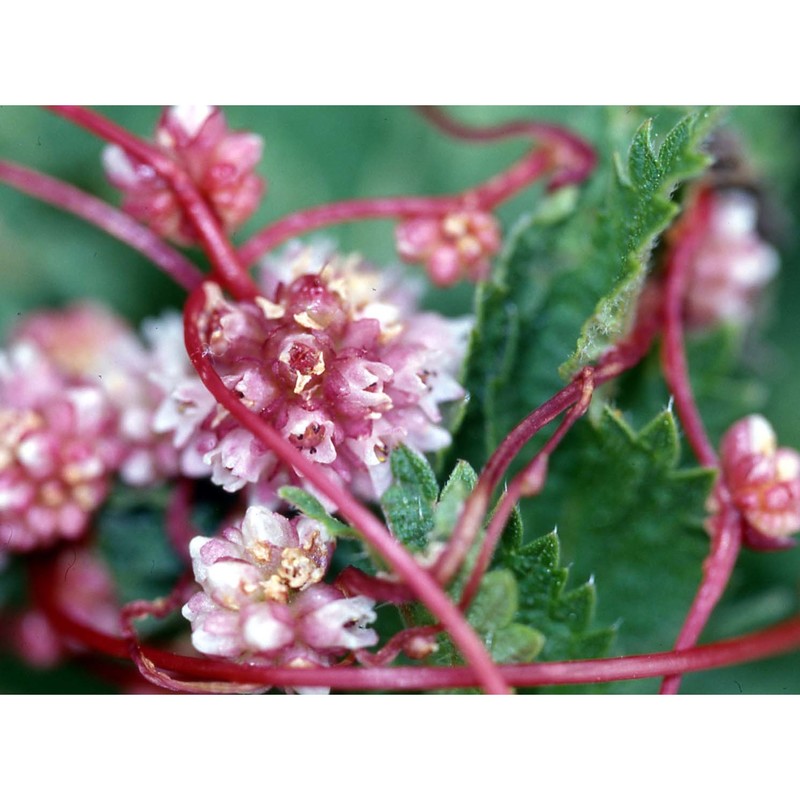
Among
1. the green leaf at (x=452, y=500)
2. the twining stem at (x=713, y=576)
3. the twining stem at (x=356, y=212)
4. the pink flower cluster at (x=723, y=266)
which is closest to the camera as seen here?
the green leaf at (x=452, y=500)

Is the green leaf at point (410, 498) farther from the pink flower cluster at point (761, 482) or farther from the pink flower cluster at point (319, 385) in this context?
the pink flower cluster at point (761, 482)

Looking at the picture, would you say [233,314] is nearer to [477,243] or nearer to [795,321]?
[477,243]

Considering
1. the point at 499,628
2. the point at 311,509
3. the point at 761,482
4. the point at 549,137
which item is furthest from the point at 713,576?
the point at 549,137

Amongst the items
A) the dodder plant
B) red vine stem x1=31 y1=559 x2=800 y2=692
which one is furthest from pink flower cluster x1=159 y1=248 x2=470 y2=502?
red vine stem x1=31 y1=559 x2=800 y2=692

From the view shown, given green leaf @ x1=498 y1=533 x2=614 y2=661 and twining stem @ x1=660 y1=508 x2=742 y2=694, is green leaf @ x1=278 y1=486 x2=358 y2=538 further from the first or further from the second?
twining stem @ x1=660 y1=508 x2=742 y2=694

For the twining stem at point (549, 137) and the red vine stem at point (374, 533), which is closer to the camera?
the red vine stem at point (374, 533)

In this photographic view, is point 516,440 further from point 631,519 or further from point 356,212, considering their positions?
point 356,212

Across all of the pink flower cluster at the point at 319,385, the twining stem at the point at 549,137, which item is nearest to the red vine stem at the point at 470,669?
the pink flower cluster at the point at 319,385
